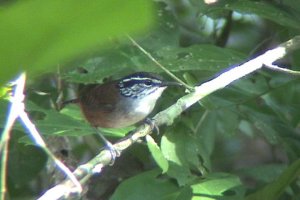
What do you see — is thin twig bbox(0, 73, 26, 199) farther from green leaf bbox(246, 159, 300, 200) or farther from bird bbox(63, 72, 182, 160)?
bird bbox(63, 72, 182, 160)

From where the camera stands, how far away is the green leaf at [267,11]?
3260 mm

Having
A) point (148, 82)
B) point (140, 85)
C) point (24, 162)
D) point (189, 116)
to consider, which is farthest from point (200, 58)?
point (24, 162)

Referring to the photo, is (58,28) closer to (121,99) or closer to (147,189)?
(147,189)

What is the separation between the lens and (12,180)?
477 centimetres

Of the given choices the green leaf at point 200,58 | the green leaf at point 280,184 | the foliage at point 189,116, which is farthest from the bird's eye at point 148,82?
the green leaf at point 280,184

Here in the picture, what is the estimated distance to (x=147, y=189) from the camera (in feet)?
10.8

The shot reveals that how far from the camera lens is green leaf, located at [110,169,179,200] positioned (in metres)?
3.20

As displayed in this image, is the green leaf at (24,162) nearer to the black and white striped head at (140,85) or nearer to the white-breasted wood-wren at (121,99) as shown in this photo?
the white-breasted wood-wren at (121,99)

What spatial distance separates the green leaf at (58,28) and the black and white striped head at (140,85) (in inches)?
153

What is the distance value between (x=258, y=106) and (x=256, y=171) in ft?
1.63

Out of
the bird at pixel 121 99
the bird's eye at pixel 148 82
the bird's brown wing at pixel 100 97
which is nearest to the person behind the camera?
the bird at pixel 121 99

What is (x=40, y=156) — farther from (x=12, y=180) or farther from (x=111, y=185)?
(x=111, y=185)

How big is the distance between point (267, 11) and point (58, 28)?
3080 millimetres

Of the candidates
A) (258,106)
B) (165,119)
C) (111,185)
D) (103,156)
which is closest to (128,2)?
(103,156)
